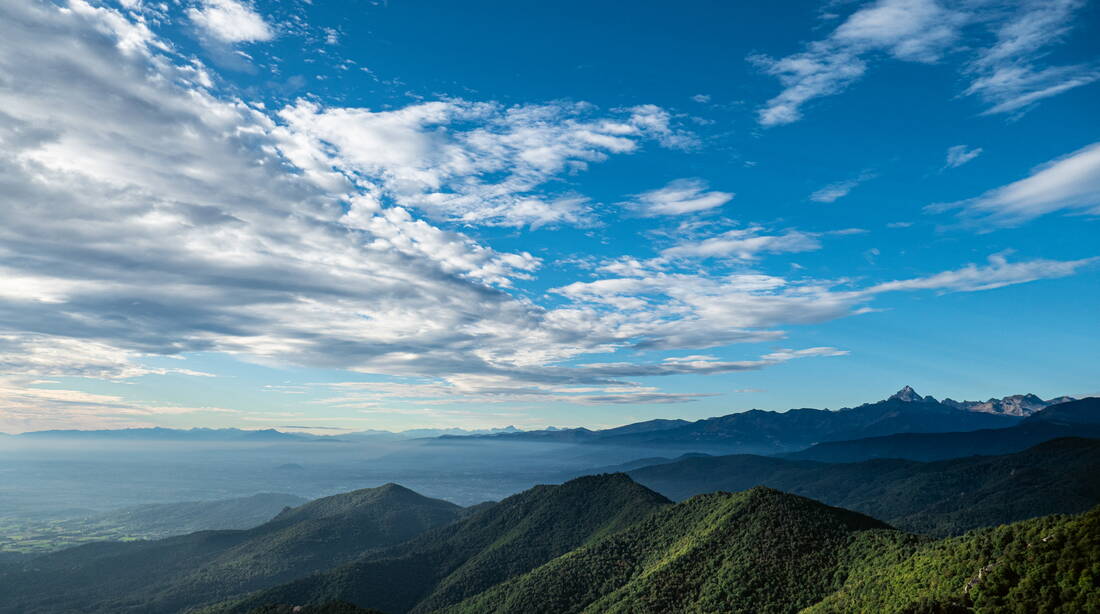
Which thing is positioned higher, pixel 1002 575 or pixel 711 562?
pixel 1002 575

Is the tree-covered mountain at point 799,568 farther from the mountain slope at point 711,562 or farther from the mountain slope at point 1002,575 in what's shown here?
the mountain slope at point 711,562

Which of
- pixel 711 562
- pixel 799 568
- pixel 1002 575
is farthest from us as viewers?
pixel 711 562

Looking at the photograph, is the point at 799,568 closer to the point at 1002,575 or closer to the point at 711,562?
the point at 711,562

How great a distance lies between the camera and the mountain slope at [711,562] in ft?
362

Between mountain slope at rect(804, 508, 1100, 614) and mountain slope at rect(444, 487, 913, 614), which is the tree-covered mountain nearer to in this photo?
mountain slope at rect(804, 508, 1100, 614)

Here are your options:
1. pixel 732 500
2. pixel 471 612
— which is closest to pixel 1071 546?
pixel 732 500

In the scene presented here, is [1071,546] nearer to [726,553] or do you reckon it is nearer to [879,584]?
[879,584]

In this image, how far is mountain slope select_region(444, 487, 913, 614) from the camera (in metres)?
110

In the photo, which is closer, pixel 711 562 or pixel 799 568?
pixel 799 568

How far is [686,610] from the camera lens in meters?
118

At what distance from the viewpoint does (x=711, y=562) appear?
418 ft

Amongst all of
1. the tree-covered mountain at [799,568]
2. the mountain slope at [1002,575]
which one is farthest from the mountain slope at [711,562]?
the mountain slope at [1002,575]

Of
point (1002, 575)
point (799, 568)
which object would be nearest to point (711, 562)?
point (799, 568)

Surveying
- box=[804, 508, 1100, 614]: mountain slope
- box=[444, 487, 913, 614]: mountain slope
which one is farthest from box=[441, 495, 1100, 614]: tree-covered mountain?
box=[444, 487, 913, 614]: mountain slope
